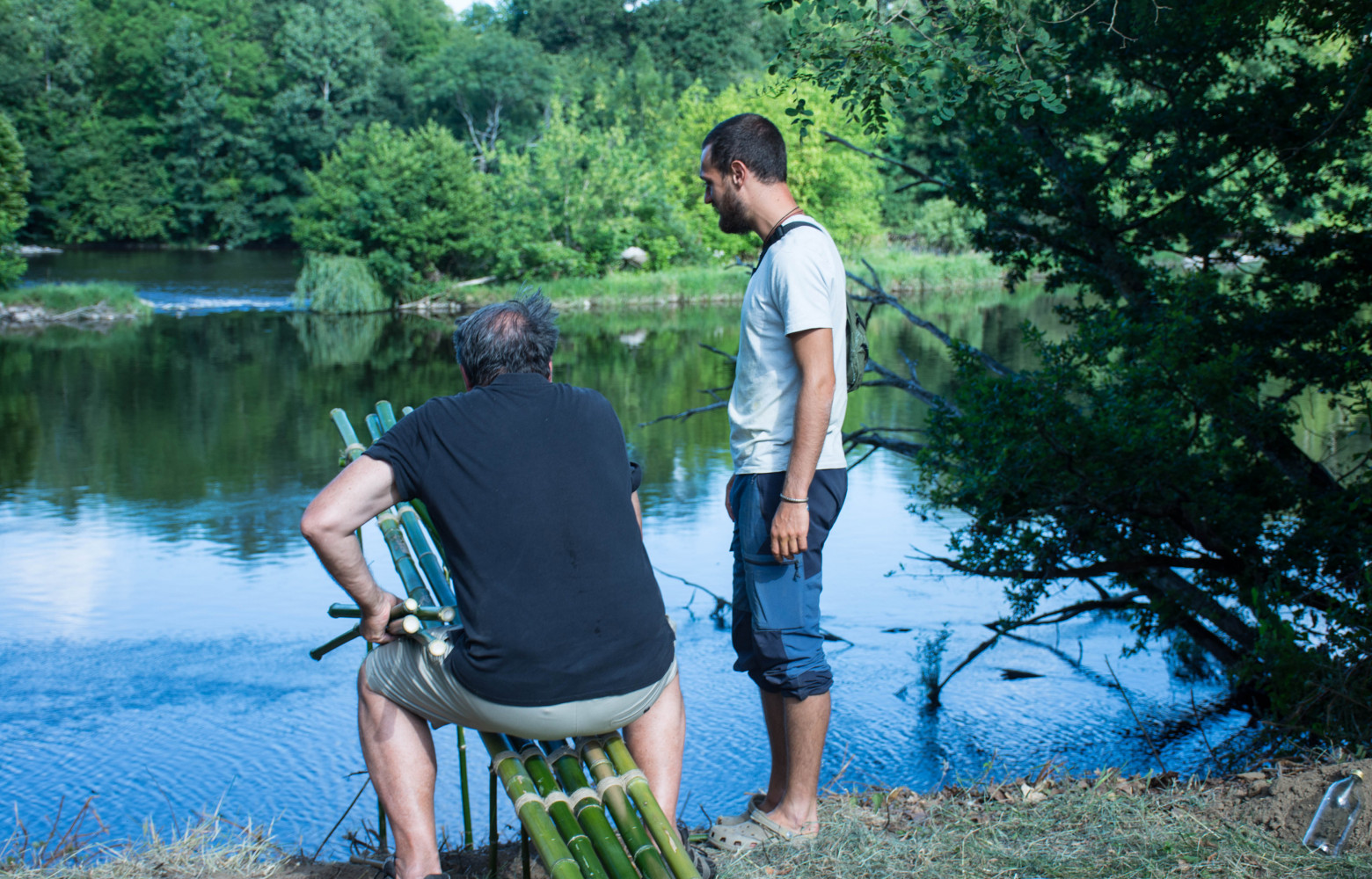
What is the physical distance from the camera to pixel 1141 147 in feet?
20.1

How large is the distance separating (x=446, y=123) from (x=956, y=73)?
43.9 m

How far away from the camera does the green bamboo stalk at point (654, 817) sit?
2061 millimetres

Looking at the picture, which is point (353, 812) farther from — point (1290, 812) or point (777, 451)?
point (1290, 812)

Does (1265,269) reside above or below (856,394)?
above

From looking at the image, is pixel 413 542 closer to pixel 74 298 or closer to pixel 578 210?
pixel 74 298

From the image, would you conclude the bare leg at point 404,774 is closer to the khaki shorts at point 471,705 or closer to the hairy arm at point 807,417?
the khaki shorts at point 471,705

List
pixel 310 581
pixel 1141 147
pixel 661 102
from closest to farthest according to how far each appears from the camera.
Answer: pixel 1141 147, pixel 310 581, pixel 661 102

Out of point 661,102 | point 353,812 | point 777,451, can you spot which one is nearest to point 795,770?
point 777,451

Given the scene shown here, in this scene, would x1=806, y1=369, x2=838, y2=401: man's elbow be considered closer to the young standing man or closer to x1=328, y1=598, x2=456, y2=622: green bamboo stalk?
the young standing man

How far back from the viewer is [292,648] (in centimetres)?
654

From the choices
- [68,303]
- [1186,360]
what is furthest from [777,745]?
[68,303]

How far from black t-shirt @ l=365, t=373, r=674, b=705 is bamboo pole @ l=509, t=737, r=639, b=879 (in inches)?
6.2

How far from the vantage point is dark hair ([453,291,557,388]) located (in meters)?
2.20

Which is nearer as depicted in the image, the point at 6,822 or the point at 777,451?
the point at 777,451
